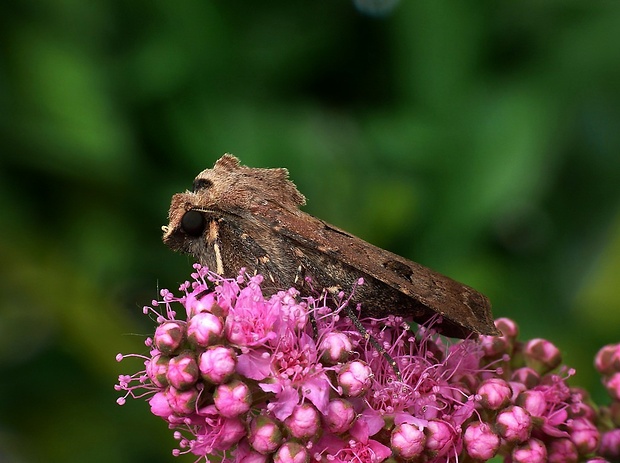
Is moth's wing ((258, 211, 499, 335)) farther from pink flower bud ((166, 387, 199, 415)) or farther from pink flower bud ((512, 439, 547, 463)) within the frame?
A: pink flower bud ((166, 387, 199, 415))

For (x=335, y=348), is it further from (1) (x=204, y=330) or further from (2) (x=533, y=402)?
(2) (x=533, y=402)

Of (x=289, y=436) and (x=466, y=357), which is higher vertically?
(x=466, y=357)

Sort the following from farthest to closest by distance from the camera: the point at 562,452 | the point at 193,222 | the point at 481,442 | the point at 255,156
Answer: the point at 255,156, the point at 193,222, the point at 562,452, the point at 481,442

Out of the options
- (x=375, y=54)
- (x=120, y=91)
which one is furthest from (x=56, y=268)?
(x=375, y=54)

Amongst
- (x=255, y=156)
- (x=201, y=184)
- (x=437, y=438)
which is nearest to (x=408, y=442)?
(x=437, y=438)

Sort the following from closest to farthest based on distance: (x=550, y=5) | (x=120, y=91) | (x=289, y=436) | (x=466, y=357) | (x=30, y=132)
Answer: (x=289, y=436) → (x=466, y=357) → (x=30, y=132) → (x=120, y=91) → (x=550, y=5)

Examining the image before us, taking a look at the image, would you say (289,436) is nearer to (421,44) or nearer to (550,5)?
(421,44)
